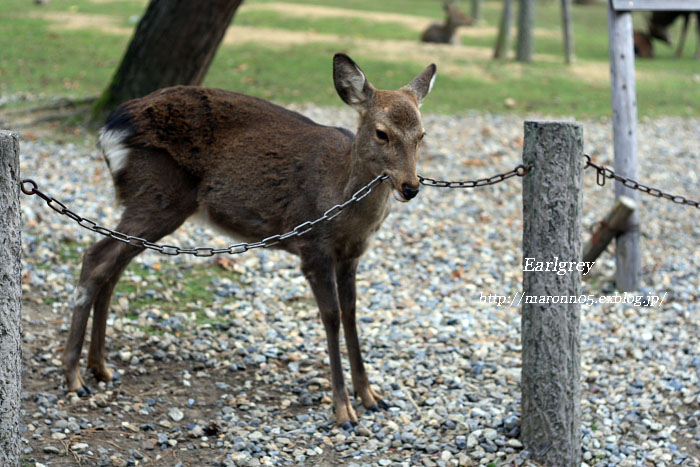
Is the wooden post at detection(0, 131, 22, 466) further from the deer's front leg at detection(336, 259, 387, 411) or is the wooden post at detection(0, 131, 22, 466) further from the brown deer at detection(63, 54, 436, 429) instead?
the deer's front leg at detection(336, 259, 387, 411)

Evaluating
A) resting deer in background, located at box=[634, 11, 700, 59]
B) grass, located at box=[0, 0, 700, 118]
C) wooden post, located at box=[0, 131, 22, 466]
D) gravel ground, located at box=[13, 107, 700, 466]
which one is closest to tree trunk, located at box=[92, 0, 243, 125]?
gravel ground, located at box=[13, 107, 700, 466]

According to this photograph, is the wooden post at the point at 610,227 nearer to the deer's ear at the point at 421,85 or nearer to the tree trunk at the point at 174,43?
the deer's ear at the point at 421,85

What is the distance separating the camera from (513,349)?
17.9 ft

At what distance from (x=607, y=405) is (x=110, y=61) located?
11002 millimetres

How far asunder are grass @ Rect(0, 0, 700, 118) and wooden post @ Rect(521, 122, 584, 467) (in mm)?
8066

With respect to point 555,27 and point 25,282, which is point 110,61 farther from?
point 555,27

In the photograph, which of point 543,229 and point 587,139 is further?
point 587,139

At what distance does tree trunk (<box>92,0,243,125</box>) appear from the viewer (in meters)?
8.09

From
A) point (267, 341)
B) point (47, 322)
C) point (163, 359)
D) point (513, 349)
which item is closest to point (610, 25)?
point (513, 349)

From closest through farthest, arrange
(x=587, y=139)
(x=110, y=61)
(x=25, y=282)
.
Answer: (x=25, y=282)
(x=587, y=139)
(x=110, y=61)

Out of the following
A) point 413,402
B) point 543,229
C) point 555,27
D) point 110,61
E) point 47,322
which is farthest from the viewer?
point 555,27

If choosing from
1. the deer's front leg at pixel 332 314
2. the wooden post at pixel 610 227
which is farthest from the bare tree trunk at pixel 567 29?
the deer's front leg at pixel 332 314

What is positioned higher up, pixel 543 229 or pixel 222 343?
pixel 543 229

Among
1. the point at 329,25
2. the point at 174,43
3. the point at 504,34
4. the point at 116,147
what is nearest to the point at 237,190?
the point at 116,147
